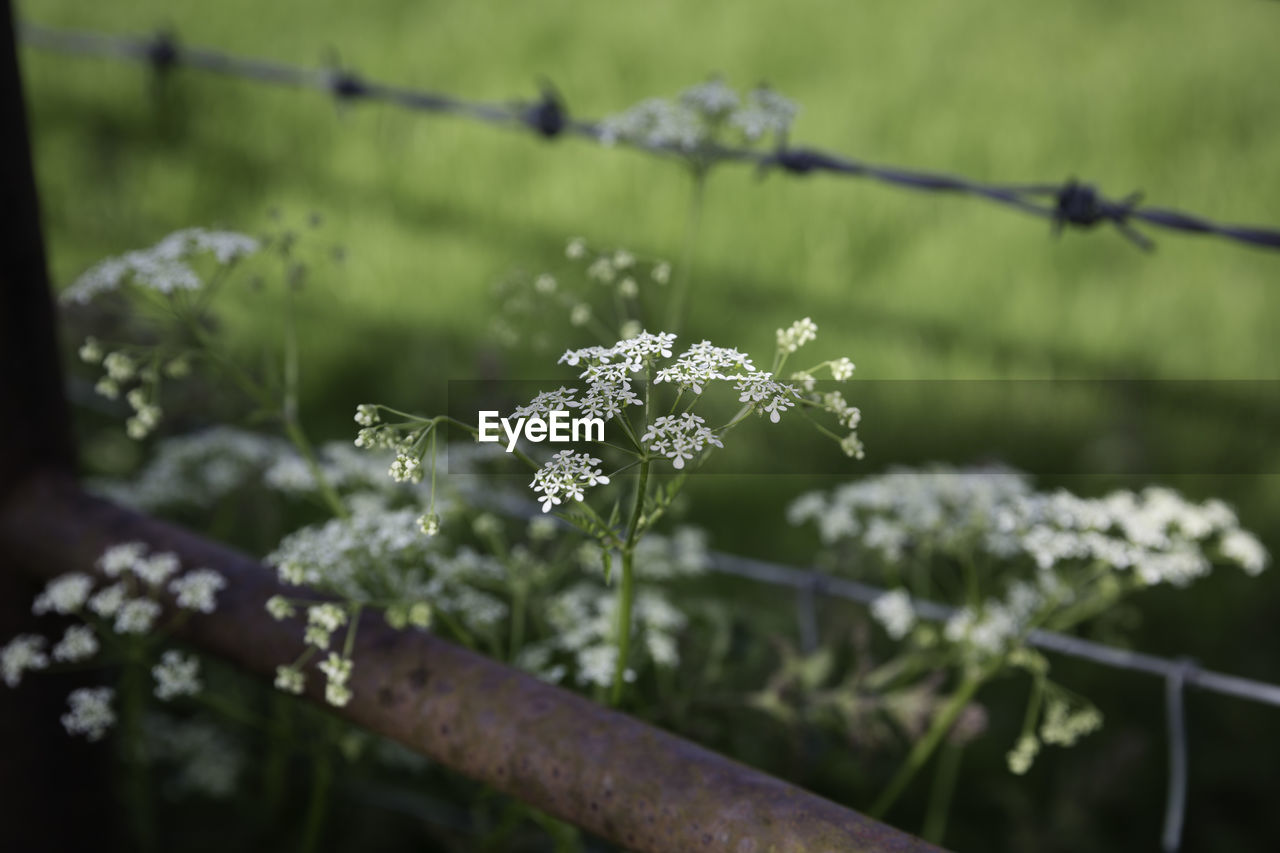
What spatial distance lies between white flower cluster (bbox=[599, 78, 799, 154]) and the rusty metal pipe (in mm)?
726

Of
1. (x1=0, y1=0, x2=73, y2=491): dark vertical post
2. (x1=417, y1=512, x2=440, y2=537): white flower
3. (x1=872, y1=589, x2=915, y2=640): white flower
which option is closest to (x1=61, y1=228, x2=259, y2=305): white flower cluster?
(x1=0, y1=0, x2=73, y2=491): dark vertical post

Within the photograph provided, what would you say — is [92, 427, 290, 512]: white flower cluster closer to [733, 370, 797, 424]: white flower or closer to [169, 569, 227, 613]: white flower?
[169, 569, 227, 613]: white flower

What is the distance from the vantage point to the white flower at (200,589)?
1.11 meters

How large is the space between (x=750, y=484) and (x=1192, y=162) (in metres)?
2.00

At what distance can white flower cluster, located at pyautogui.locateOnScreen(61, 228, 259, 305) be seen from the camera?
3.83 ft

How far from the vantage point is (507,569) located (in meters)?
1.29

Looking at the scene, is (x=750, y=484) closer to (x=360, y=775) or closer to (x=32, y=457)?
(x=360, y=775)

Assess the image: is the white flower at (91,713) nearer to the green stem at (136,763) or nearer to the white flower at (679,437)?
the green stem at (136,763)

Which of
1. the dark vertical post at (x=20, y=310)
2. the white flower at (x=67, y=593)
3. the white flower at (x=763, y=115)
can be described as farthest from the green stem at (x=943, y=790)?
the dark vertical post at (x=20, y=310)

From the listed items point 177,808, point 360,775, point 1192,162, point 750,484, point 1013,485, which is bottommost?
point 177,808

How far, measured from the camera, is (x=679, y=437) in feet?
2.48

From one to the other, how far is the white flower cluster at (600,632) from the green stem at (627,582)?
15 centimetres

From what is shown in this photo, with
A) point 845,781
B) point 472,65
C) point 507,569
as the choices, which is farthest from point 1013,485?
point 472,65

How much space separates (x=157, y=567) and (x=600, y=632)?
51cm
